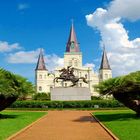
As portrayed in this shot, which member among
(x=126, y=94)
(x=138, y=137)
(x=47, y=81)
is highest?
(x=47, y=81)

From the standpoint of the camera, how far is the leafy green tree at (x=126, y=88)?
22.9 metres

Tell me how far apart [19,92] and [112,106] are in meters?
23.2

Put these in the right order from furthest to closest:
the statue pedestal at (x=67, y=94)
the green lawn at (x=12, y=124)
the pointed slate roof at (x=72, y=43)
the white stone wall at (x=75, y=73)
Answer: the white stone wall at (x=75, y=73)
the pointed slate roof at (x=72, y=43)
the statue pedestal at (x=67, y=94)
the green lawn at (x=12, y=124)

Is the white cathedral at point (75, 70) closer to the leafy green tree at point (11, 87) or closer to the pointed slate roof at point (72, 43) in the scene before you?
the pointed slate roof at point (72, 43)

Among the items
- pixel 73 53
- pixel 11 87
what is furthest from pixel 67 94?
pixel 73 53

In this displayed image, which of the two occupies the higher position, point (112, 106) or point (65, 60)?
point (65, 60)

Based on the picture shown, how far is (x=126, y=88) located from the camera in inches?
914

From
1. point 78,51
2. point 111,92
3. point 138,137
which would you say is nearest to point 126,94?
point 111,92

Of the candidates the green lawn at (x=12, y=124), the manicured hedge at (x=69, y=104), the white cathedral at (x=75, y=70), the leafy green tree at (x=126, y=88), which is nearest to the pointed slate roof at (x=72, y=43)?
the white cathedral at (x=75, y=70)

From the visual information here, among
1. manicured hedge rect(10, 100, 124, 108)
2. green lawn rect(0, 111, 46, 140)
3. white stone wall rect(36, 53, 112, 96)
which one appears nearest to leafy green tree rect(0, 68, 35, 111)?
green lawn rect(0, 111, 46, 140)

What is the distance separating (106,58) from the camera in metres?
131

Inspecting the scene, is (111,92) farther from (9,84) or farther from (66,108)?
(66,108)

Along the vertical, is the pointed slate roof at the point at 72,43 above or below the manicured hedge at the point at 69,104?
above

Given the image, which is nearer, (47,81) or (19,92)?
(19,92)
